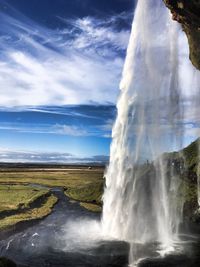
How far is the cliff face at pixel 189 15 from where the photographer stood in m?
31.7

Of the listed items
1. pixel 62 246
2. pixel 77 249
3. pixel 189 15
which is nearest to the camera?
pixel 189 15

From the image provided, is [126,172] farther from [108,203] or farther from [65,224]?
[65,224]

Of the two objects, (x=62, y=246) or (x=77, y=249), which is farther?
(x=62, y=246)

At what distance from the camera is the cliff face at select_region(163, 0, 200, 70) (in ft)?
104

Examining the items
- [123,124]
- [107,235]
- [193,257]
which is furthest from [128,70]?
[193,257]

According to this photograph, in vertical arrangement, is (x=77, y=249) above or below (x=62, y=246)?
above

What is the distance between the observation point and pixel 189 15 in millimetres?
33875

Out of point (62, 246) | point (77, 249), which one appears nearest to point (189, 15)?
point (77, 249)

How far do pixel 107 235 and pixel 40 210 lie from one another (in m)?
26.0

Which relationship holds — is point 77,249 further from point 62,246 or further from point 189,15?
point 189,15

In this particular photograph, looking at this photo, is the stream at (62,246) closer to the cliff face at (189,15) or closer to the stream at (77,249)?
the stream at (77,249)

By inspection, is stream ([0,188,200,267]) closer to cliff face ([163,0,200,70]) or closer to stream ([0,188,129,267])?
stream ([0,188,129,267])

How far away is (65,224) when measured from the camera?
5900 cm

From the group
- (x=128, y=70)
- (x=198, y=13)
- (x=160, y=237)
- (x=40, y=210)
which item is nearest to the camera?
(x=198, y=13)
